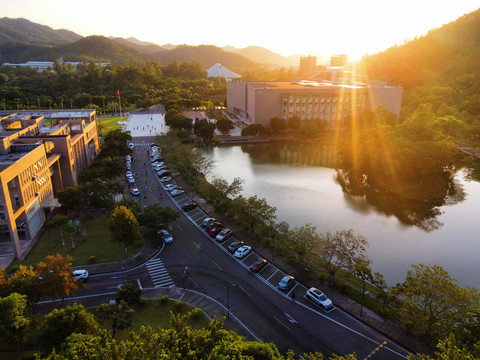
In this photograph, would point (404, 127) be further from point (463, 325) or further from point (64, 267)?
point (64, 267)

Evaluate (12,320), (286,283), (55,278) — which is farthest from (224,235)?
(12,320)

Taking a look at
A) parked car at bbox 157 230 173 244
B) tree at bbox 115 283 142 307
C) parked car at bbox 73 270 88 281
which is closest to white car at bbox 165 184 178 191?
parked car at bbox 157 230 173 244

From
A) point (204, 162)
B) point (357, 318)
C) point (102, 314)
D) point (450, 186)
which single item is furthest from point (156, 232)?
point (450, 186)

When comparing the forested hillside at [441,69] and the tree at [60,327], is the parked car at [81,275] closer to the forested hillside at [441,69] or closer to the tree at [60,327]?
the tree at [60,327]

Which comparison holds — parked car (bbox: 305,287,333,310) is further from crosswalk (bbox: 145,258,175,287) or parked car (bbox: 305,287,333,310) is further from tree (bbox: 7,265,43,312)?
tree (bbox: 7,265,43,312)

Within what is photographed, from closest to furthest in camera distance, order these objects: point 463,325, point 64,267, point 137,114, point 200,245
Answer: point 463,325
point 64,267
point 200,245
point 137,114

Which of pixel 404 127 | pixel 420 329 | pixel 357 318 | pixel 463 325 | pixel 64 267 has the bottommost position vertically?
pixel 357 318
